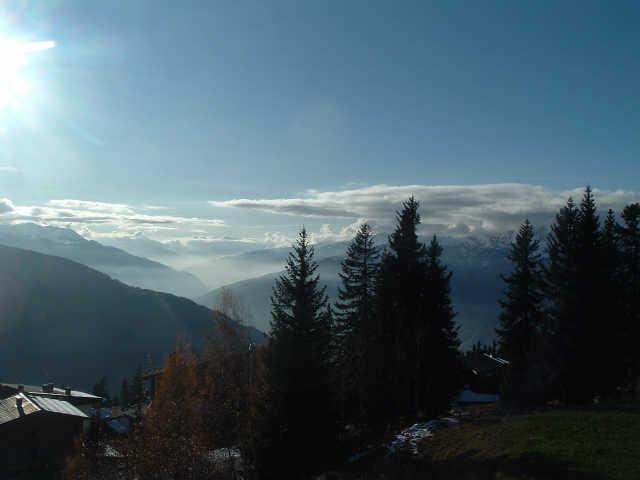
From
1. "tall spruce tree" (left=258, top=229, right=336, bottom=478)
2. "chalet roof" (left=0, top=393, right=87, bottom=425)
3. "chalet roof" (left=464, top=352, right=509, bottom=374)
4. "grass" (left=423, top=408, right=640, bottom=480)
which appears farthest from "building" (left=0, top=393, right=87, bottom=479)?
"chalet roof" (left=464, top=352, right=509, bottom=374)

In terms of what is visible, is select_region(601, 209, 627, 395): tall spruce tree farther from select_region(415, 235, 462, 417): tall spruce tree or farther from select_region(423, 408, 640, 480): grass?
select_region(415, 235, 462, 417): tall spruce tree

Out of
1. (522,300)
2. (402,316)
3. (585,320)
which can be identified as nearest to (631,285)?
(522,300)

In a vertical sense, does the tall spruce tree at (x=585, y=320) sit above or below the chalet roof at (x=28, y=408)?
above

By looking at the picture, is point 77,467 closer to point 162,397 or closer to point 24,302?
point 162,397

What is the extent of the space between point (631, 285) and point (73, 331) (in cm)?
17330

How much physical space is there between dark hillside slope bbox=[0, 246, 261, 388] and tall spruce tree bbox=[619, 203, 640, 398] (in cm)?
12071

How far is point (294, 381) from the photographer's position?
2189 cm

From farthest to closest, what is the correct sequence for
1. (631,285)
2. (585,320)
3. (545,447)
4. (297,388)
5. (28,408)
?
(28,408), (631,285), (585,320), (297,388), (545,447)

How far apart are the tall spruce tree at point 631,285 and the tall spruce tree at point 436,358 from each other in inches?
345

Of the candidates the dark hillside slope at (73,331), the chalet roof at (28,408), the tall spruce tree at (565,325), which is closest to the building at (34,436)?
the chalet roof at (28,408)

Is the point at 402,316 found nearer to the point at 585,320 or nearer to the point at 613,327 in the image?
the point at 585,320

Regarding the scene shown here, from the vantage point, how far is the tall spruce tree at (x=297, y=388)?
70.0ft

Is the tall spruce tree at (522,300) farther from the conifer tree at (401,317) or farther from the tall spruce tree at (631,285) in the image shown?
the conifer tree at (401,317)

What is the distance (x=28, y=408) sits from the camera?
38125 millimetres
